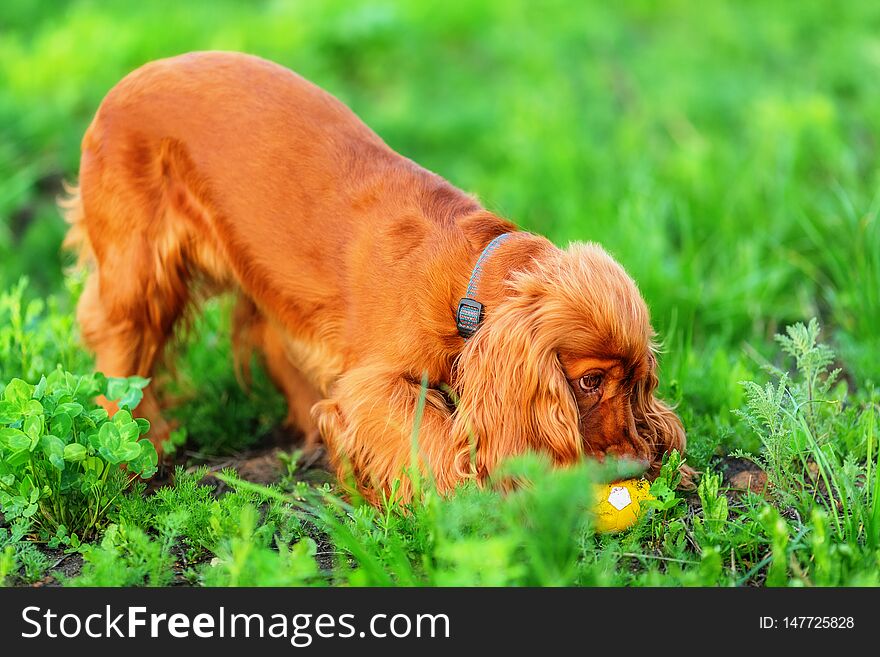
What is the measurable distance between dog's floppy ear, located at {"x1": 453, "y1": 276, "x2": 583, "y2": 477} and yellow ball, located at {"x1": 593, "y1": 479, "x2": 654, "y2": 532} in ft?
0.49

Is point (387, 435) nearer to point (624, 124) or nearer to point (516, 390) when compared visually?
point (516, 390)

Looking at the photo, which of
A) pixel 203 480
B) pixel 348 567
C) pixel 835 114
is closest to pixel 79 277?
pixel 203 480

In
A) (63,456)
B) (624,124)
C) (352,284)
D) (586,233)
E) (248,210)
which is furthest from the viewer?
(624,124)

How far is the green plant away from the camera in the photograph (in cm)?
298

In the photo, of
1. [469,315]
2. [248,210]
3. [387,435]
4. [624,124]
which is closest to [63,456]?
[387,435]

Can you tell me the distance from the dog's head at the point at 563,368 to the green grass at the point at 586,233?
219 mm

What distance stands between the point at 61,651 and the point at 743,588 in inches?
70.0

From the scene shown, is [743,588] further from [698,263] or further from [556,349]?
[698,263]

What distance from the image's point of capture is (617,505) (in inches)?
118

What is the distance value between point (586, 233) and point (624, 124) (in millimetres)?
1729

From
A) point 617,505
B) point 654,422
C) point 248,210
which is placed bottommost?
point 617,505

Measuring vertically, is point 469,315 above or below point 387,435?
above

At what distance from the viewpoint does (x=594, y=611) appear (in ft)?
8.38

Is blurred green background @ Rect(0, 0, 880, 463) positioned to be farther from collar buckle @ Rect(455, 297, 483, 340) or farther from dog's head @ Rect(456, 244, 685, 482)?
collar buckle @ Rect(455, 297, 483, 340)
